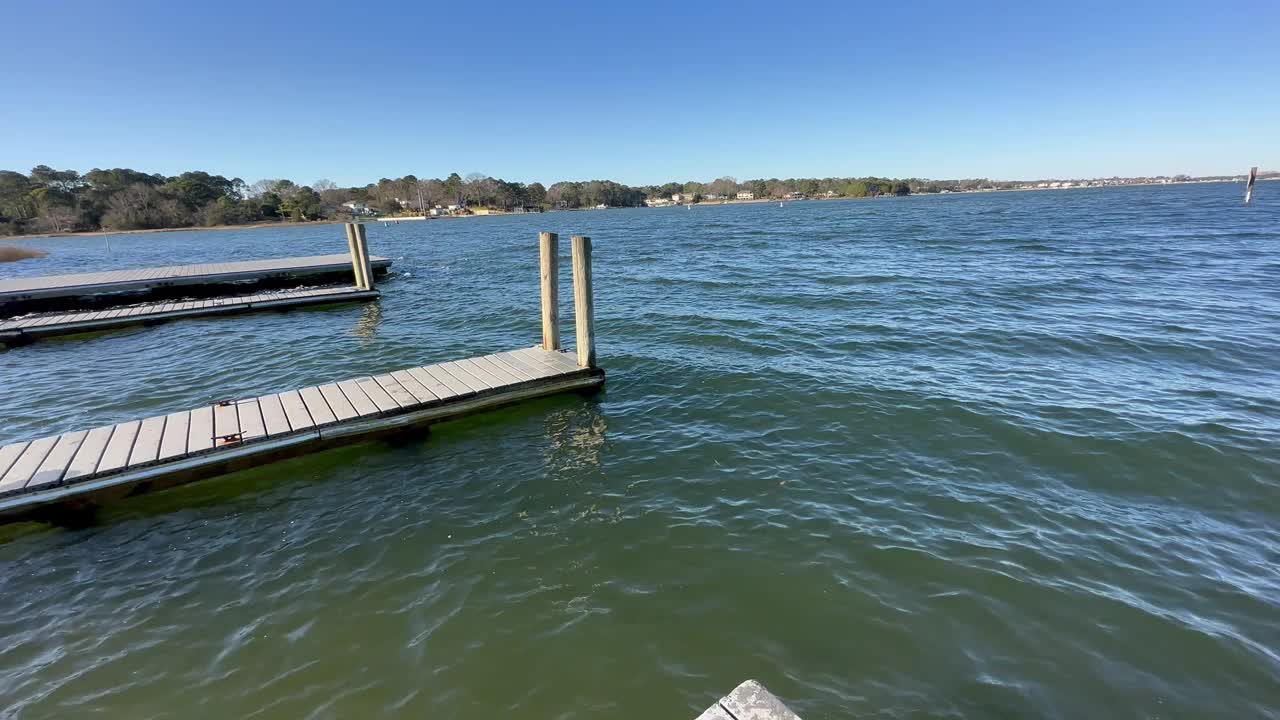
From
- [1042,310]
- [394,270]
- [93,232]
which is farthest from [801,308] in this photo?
[93,232]

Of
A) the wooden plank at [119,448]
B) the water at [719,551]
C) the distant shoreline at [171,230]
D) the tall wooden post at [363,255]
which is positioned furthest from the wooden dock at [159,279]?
the distant shoreline at [171,230]

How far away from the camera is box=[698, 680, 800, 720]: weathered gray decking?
6.31 ft

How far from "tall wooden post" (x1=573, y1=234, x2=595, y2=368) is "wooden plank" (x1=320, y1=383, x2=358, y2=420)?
394cm

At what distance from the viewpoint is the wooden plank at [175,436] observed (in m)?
6.86

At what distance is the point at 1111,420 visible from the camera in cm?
830

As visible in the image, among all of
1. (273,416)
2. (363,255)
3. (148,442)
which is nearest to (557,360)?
(273,416)

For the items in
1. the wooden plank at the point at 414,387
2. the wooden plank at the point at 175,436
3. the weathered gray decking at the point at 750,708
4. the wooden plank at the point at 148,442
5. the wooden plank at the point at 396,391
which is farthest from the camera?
the wooden plank at the point at 414,387

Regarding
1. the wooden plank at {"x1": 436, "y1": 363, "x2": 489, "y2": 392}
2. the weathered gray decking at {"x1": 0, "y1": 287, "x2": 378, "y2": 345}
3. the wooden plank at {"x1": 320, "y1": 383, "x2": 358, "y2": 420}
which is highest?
the weathered gray decking at {"x1": 0, "y1": 287, "x2": 378, "y2": 345}

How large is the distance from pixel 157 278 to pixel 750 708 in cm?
2800

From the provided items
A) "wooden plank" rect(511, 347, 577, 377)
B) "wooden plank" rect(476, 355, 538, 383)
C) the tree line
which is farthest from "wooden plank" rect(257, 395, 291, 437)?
the tree line

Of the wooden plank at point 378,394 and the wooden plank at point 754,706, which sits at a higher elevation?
the wooden plank at point 754,706

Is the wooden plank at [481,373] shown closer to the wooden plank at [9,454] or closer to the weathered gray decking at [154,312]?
the wooden plank at [9,454]

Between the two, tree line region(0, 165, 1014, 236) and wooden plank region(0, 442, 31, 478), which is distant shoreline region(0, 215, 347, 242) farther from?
wooden plank region(0, 442, 31, 478)

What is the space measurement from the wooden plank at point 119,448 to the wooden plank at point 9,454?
89cm
